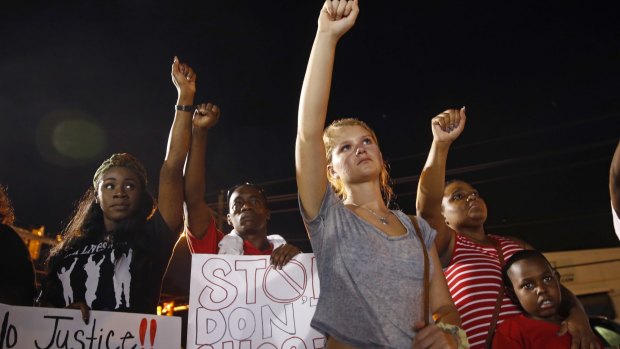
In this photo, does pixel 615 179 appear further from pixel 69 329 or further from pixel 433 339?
pixel 69 329

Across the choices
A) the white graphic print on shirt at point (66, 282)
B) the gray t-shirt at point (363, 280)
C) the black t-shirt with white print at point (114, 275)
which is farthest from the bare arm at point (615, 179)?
the white graphic print on shirt at point (66, 282)

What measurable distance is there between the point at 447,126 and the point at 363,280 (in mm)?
1364

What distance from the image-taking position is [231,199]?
3.80 meters

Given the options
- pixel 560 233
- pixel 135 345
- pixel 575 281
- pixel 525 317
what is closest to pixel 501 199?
pixel 560 233

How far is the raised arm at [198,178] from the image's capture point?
3.29 meters

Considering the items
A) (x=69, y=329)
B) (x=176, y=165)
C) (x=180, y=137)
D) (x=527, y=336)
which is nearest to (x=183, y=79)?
(x=180, y=137)

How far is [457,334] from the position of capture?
1927 mm

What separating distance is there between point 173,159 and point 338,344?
5.73 feet

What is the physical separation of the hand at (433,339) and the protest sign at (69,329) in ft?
5.34

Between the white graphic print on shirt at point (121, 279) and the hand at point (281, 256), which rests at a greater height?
the hand at point (281, 256)

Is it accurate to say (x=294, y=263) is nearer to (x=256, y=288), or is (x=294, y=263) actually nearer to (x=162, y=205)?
(x=256, y=288)

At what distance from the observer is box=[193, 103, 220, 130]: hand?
11.3 ft

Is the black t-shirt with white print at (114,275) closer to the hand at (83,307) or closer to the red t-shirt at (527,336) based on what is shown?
the hand at (83,307)

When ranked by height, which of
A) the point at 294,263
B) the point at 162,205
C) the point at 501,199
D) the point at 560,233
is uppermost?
the point at 501,199
